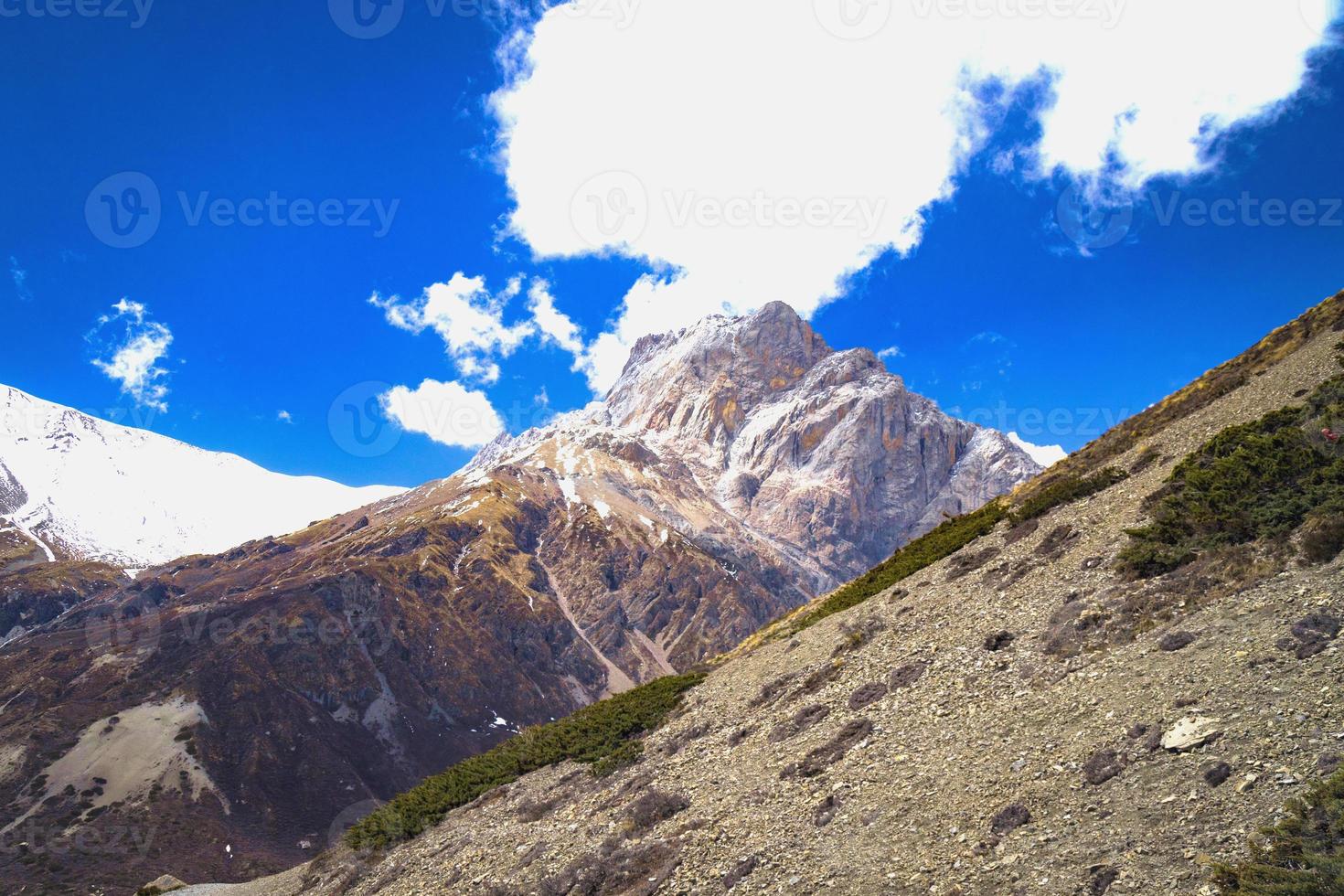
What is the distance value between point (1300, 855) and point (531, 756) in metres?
35.7

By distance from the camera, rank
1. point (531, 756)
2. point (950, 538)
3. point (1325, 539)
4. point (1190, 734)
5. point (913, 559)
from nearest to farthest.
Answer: point (1190, 734) → point (1325, 539) → point (531, 756) → point (950, 538) → point (913, 559)

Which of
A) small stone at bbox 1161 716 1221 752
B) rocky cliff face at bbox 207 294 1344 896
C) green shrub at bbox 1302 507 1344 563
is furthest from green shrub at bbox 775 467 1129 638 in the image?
small stone at bbox 1161 716 1221 752

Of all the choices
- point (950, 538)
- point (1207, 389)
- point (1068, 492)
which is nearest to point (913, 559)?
point (950, 538)

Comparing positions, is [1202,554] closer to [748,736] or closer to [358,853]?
[748,736]

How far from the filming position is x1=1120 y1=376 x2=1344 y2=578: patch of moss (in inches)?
906

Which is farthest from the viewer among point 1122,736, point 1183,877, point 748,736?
point 748,736

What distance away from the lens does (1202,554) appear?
23.6m

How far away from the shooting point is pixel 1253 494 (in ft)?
81.5

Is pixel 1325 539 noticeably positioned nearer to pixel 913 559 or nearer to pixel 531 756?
pixel 913 559

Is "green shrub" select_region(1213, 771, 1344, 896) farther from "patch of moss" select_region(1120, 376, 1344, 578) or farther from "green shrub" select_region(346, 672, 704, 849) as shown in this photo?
"green shrub" select_region(346, 672, 704, 849)

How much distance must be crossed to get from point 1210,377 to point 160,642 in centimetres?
22567

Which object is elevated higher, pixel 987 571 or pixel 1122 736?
pixel 987 571

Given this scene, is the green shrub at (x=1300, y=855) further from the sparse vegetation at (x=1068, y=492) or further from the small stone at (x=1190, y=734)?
the sparse vegetation at (x=1068, y=492)

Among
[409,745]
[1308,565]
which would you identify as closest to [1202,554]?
[1308,565]
